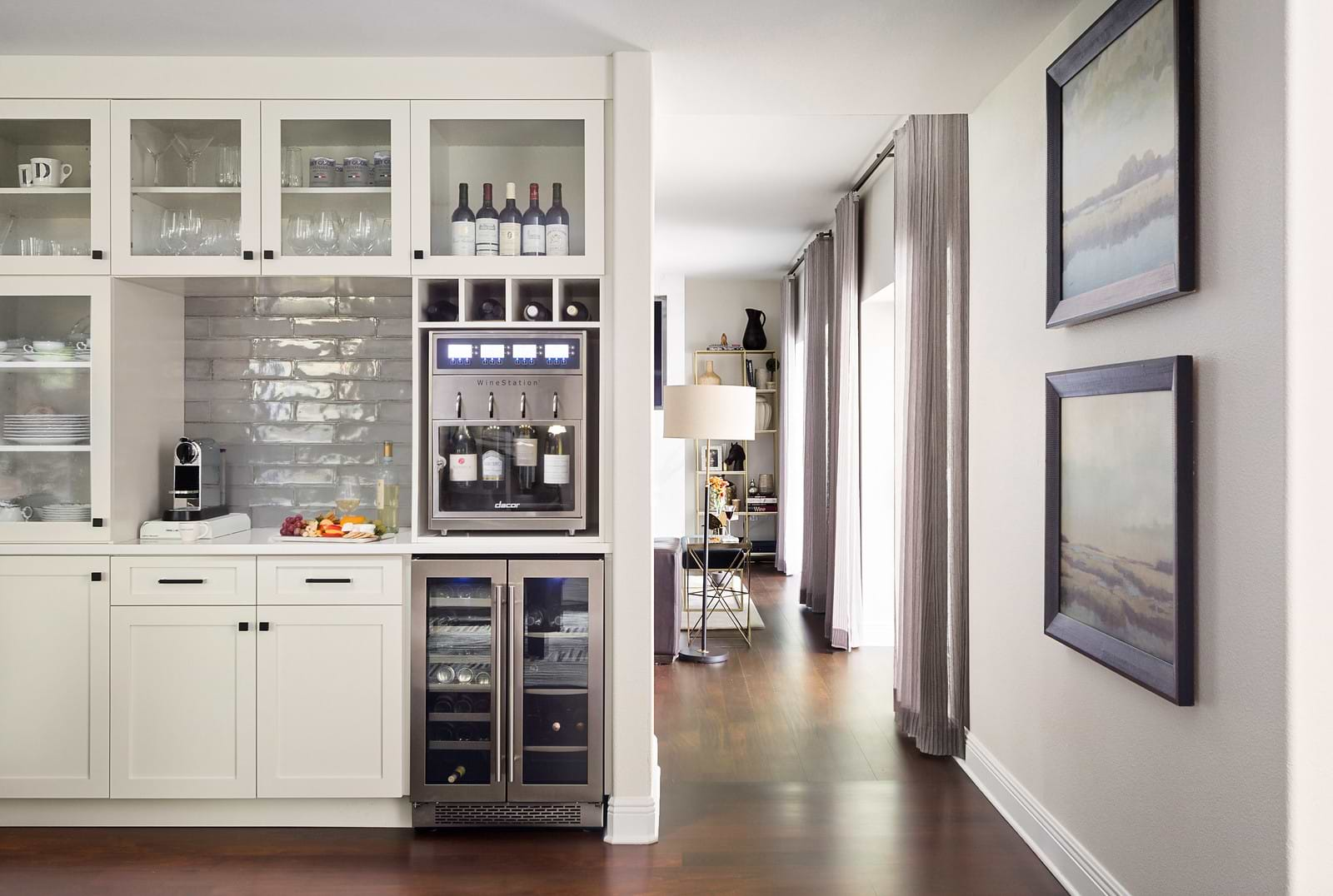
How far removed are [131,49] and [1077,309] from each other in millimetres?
3045

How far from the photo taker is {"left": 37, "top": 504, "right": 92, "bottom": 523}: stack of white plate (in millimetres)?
3088

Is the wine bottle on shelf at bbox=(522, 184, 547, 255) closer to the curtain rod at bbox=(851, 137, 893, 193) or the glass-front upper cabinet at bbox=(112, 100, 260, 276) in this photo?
the glass-front upper cabinet at bbox=(112, 100, 260, 276)

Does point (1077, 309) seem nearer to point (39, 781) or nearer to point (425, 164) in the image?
point (425, 164)

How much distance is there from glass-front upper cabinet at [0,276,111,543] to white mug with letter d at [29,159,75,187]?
335 millimetres

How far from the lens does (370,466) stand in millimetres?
3514

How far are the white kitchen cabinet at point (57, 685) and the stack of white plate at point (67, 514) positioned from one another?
129mm

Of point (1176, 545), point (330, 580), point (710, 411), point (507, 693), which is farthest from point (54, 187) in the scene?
point (1176, 545)

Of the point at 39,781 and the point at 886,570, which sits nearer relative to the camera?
the point at 39,781

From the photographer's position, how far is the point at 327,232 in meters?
3.12

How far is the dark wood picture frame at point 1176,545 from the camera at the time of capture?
203 cm

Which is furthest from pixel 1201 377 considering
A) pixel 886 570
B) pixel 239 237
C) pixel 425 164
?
pixel 886 570

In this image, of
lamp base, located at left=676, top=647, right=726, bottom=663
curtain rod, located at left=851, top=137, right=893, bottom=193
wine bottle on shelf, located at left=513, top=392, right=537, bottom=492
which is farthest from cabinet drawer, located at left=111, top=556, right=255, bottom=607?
curtain rod, located at left=851, top=137, right=893, bottom=193

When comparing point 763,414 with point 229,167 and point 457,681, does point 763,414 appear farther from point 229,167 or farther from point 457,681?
point 229,167

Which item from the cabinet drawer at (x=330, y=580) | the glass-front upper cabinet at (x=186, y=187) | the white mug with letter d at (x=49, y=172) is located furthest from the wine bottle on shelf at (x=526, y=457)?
the white mug with letter d at (x=49, y=172)
